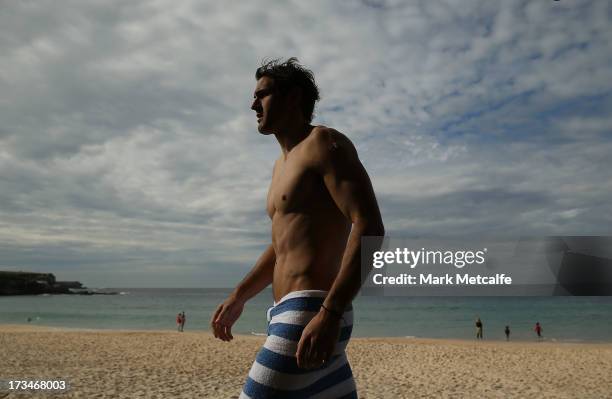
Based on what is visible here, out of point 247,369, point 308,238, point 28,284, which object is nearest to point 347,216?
point 308,238

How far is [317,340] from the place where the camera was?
1479 millimetres

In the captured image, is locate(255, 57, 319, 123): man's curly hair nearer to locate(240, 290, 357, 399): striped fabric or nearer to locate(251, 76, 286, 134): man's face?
locate(251, 76, 286, 134): man's face

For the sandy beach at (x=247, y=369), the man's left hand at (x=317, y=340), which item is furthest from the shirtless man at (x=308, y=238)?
the sandy beach at (x=247, y=369)

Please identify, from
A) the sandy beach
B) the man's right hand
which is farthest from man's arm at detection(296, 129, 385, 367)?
the sandy beach

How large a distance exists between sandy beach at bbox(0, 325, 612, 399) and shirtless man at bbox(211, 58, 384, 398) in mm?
8032

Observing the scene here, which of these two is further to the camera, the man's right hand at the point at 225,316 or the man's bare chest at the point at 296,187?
the man's right hand at the point at 225,316

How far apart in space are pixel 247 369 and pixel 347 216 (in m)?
12.4

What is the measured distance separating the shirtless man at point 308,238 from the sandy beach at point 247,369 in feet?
26.4

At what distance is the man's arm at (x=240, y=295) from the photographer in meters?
2.19

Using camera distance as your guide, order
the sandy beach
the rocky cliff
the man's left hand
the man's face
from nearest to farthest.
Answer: the man's left hand < the man's face < the sandy beach < the rocky cliff

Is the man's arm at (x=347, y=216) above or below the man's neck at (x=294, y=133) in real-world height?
below

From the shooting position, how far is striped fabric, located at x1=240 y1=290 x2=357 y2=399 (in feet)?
5.22

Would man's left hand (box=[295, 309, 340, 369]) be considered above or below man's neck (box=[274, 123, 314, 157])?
below

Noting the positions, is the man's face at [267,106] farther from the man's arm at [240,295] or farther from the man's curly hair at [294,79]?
the man's arm at [240,295]
